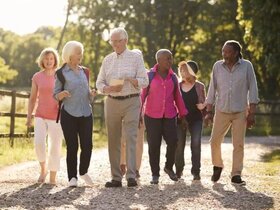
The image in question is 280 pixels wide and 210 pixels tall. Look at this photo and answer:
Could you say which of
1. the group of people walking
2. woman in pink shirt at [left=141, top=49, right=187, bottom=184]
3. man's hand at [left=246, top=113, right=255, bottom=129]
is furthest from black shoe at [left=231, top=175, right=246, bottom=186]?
woman in pink shirt at [left=141, top=49, right=187, bottom=184]

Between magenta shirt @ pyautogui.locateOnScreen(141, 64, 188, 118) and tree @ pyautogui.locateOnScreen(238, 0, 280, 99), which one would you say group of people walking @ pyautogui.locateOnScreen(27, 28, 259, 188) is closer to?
magenta shirt @ pyautogui.locateOnScreen(141, 64, 188, 118)

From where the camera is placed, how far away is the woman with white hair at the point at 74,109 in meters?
8.54

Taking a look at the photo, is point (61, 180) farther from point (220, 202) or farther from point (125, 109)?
point (220, 202)

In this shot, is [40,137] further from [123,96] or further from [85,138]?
[123,96]

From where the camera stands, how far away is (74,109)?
8.55 metres

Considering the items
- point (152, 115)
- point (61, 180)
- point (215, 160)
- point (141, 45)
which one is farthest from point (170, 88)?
point (141, 45)

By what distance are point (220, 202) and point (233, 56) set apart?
2.69 m

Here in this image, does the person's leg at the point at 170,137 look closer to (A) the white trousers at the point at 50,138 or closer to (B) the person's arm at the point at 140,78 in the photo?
(B) the person's arm at the point at 140,78

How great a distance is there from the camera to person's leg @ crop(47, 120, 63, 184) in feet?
29.6

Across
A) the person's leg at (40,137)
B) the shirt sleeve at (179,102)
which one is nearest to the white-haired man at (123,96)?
the shirt sleeve at (179,102)

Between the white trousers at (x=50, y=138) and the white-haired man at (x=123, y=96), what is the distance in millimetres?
831

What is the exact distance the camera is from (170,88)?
9.29 meters

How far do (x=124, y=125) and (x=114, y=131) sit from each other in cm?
15

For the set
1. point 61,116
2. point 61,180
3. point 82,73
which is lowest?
point 61,180
